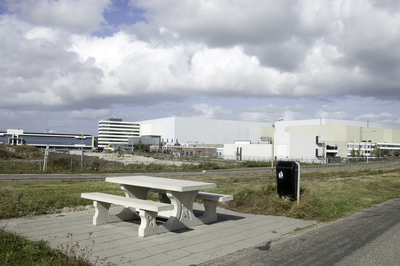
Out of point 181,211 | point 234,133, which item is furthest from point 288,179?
point 234,133

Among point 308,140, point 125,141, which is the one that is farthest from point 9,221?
point 125,141

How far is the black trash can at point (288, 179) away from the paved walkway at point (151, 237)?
90 centimetres

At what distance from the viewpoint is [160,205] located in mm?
6812

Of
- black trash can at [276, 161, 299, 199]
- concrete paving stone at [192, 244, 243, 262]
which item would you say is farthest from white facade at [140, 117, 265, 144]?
concrete paving stone at [192, 244, 243, 262]

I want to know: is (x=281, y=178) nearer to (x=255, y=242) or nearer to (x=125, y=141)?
(x=255, y=242)

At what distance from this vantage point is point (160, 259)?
5547mm

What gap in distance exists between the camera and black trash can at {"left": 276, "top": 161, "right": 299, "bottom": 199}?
974cm

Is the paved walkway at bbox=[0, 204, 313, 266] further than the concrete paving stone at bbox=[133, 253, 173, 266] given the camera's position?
Yes

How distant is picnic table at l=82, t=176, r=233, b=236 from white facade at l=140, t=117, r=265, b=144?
11796 cm

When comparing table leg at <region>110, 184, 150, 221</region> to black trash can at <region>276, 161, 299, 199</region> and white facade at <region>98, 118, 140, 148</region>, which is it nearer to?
black trash can at <region>276, 161, 299, 199</region>

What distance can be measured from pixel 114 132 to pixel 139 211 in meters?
157

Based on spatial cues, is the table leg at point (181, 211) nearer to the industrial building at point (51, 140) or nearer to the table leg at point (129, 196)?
the table leg at point (129, 196)

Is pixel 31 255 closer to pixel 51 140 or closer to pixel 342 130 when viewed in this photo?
pixel 342 130

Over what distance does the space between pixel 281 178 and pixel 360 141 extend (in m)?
118
